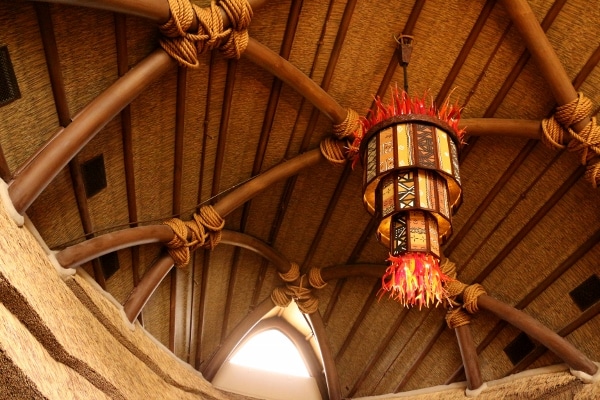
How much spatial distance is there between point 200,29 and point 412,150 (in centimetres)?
138

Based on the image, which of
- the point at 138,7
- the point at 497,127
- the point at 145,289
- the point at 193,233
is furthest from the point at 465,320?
the point at 138,7

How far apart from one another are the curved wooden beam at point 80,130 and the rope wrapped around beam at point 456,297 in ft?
9.61

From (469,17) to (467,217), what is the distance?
1.67 metres

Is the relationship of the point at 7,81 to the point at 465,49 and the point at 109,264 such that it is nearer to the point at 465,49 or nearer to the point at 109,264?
the point at 109,264

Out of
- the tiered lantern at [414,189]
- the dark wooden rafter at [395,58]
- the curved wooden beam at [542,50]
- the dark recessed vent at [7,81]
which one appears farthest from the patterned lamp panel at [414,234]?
the dark recessed vent at [7,81]

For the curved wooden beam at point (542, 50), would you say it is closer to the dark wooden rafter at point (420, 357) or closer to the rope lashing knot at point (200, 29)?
the rope lashing knot at point (200, 29)

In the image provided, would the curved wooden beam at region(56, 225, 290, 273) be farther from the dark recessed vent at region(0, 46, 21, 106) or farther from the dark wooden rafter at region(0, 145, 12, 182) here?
the dark recessed vent at region(0, 46, 21, 106)

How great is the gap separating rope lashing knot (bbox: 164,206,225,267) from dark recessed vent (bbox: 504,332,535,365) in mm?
2582

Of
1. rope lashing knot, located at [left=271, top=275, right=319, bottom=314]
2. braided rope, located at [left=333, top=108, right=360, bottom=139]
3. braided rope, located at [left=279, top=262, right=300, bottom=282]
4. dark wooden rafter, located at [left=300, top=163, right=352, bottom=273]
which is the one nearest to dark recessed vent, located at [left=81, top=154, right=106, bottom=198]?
braided rope, located at [left=333, top=108, right=360, bottom=139]

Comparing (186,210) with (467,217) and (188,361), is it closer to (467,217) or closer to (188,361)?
(188,361)

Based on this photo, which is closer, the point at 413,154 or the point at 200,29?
the point at 413,154

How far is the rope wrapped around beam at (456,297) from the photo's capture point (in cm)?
521

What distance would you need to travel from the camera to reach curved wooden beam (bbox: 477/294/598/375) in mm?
4633

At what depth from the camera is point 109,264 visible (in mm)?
4328
